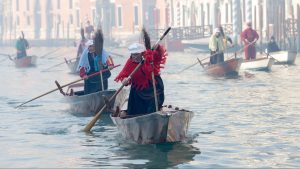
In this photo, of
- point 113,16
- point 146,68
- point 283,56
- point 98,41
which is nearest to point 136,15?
point 113,16

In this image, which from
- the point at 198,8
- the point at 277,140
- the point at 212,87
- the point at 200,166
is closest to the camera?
the point at 200,166

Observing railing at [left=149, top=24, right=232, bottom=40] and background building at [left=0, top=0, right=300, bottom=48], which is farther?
railing at [left=149, top=24, right=232, bottom=40]

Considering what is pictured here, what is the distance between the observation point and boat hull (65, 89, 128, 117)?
19.5 meters

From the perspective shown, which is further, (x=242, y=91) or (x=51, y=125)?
(x=242, y=91)

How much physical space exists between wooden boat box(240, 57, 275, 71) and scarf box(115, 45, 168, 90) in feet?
66.4

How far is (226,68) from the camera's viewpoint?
32.2 meters

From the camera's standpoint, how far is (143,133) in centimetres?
1460

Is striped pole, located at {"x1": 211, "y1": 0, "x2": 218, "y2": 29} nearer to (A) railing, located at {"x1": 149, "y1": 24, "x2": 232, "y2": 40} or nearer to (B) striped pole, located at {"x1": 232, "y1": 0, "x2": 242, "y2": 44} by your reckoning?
(A) railing, located at {"x1": 149, "y1": 24, "x2": 232, "y2": 40}

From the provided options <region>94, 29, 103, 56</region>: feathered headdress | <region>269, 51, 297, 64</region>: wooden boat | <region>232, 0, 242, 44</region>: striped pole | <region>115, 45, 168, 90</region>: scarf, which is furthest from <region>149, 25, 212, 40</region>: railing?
<region>115, 45, 168, 90</region>: scarf

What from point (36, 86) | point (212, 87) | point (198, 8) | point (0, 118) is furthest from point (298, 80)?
point (198, 8)

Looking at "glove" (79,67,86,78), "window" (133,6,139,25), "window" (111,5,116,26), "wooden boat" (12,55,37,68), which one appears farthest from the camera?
"window" (111,5,116,26)

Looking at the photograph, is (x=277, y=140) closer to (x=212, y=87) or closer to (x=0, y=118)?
(x=0, y=118)

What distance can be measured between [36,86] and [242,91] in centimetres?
814

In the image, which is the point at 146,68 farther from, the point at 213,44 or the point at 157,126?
the point at 213,44
